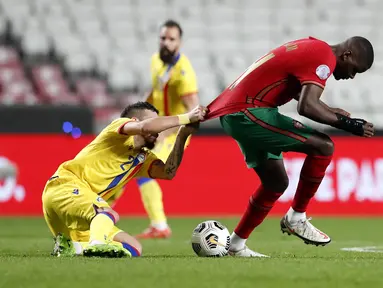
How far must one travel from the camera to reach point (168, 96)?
373 inches

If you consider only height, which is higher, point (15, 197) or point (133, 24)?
point (133, 24)

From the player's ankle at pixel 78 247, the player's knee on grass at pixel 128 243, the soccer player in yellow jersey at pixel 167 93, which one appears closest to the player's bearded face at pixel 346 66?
the player's knee on grass at pixel 128 243

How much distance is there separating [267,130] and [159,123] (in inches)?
28.6

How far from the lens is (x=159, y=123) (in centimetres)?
608

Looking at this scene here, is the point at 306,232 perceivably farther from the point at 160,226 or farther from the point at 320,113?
the point at 160,226

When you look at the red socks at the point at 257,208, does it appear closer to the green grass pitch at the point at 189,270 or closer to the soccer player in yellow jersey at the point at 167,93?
the green grass pitch at the point at 189,270

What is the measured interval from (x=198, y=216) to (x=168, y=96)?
11.0ft

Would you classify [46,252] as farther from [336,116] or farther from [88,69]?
[88,69]

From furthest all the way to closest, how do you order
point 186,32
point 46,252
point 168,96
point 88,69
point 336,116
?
point 186,32 < point 88,69 < point 168,96 < point 46,252 < point 336,116

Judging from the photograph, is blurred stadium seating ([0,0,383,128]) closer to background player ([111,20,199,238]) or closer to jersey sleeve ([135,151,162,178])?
background player ([111,20,199,238])

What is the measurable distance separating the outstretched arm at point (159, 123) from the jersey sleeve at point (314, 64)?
0.70 metres

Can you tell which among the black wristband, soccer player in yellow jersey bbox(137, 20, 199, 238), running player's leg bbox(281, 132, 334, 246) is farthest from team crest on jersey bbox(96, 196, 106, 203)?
soccer player in yellow jersey bbox(137, 20, 199, 238)

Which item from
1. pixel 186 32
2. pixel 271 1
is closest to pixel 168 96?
pixel 186 32

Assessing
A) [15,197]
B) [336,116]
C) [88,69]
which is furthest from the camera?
[88,69]
